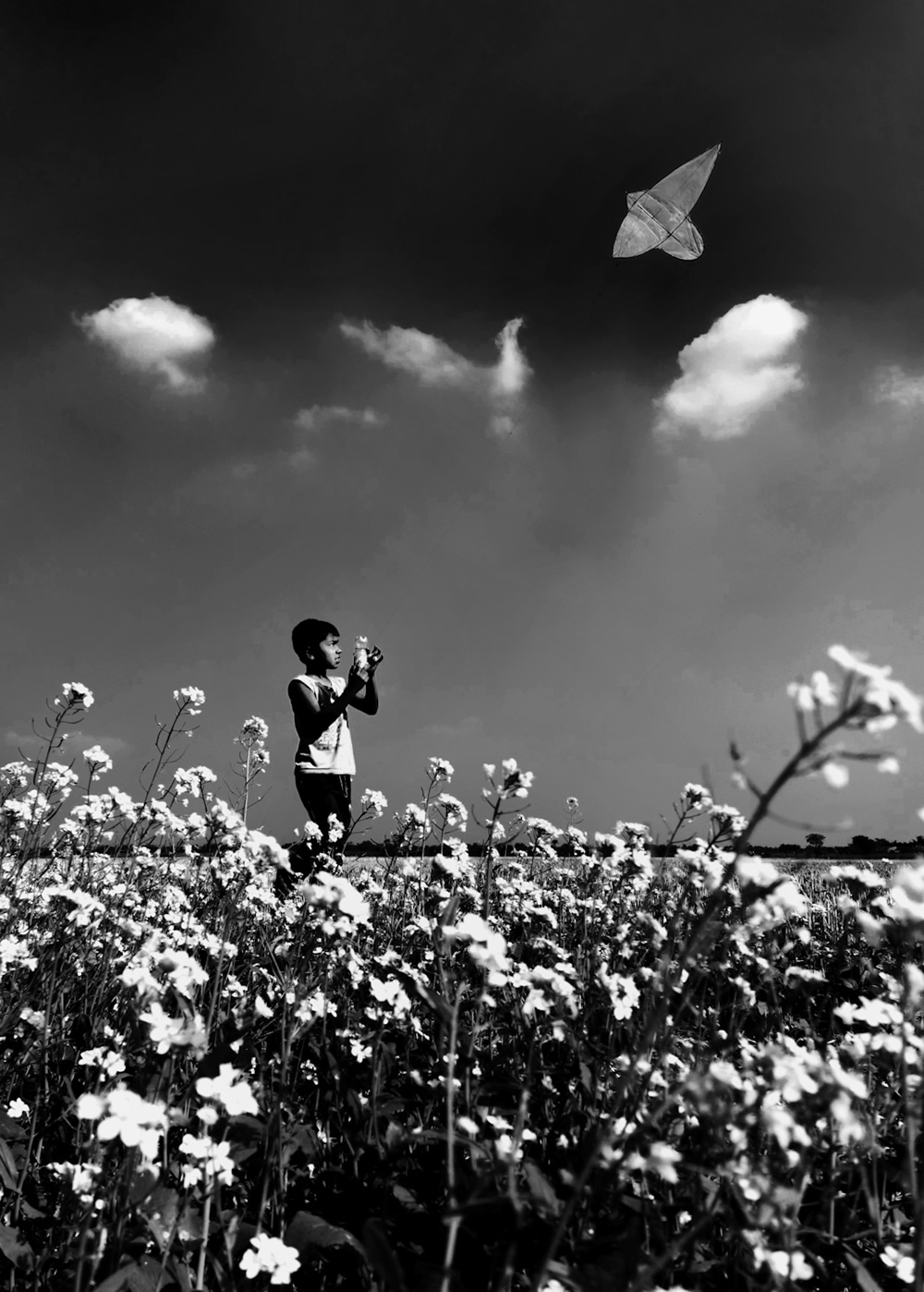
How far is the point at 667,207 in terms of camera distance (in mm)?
6668

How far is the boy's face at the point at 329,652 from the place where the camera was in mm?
8328

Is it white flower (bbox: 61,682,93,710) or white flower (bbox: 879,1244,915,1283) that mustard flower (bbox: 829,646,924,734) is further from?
white flower (bbox: 61,682,93,710)

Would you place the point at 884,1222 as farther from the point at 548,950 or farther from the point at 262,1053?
the point at 262,1053

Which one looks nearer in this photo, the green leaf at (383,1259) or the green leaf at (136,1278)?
the green leaf at (383,1259)

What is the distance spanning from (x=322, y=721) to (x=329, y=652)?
94cm

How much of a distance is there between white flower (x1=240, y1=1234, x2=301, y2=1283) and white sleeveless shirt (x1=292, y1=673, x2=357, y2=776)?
6.01 meters

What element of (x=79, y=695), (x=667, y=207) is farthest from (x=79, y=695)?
(x=667, y=207)

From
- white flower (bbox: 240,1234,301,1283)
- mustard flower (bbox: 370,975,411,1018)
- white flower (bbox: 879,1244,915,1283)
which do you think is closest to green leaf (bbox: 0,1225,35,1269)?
white flower (bbox: 240,1234,301,1283)

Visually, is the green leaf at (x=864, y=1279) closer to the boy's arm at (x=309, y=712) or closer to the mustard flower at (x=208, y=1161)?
the mustard flower at (x=208, y=1161)

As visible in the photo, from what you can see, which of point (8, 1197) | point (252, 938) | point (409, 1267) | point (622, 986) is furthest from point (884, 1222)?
point (252, 938)

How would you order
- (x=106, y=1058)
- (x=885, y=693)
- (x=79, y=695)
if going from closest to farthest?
(x=885, y=693), (x=106, y=1058), (x=79, y=695)

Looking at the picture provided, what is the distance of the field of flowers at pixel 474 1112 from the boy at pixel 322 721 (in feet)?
11.8

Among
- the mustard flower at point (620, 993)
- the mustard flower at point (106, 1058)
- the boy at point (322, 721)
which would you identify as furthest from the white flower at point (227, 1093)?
the boy at point (322, 721)

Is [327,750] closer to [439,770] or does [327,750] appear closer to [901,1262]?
[439,770]
